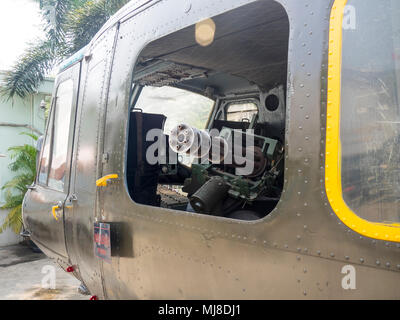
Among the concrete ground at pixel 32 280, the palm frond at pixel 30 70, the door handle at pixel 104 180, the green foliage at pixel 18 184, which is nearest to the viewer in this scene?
the door handle at pixel 104 180

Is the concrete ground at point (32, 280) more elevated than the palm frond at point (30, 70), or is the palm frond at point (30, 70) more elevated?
the palm frond at point (30, 70)

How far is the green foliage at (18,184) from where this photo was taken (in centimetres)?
857

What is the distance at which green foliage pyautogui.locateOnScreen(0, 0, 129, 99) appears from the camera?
9297mm

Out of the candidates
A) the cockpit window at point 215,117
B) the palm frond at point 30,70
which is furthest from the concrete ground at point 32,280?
the palm frond at point 30,70

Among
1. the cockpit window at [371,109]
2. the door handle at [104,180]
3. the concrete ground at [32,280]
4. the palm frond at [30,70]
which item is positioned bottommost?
the concrete ground at [32,280]

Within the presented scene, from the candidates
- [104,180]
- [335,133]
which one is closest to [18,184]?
[104,180]

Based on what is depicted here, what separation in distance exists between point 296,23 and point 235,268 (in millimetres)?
1138

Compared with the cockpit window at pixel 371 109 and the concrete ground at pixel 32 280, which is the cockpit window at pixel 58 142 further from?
the cockpit window at pixel 371 109

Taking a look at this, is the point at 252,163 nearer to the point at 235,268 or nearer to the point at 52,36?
the point at 235,268

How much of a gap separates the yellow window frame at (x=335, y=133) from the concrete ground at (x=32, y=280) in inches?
195

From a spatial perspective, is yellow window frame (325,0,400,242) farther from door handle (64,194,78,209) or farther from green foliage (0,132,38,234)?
green foliage (0,132,38,234)

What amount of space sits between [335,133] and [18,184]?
8774 mm

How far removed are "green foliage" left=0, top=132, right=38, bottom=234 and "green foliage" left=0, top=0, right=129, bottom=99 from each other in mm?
1749
